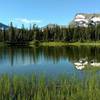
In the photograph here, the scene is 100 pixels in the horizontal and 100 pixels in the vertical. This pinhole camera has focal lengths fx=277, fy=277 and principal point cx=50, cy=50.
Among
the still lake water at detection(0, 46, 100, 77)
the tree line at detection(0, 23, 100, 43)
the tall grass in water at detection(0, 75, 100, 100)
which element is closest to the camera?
the tall grass in water at detection(0, 75, 100, 100)

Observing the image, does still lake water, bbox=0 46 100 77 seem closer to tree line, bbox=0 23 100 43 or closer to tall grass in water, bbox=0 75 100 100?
tall grass in water, bbox=0 75 100 100

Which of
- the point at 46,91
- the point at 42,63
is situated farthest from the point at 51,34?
the point at 46,91

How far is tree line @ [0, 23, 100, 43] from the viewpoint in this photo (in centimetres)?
17500

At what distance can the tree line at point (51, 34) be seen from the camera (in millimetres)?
175000

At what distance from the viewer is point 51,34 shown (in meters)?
188

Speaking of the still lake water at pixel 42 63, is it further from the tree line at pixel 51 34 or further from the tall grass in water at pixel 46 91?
the tree line at pixel 51 34

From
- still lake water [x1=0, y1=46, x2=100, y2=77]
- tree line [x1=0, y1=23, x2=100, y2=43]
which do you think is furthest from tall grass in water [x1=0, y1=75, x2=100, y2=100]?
tree line [x1=0, y1=23, x2=100, y2=43]

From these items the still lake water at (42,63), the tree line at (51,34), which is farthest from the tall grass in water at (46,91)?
the tree line at (51,34)

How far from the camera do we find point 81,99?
59.4 feet

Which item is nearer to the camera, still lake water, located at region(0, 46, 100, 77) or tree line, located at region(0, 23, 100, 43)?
still lake water, located at region(0, 46, 100, 77)

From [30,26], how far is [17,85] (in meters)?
169

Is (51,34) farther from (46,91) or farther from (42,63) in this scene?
(46,91)

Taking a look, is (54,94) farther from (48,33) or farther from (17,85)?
(48,33)

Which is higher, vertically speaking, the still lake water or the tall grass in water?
the tall grass in water
